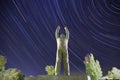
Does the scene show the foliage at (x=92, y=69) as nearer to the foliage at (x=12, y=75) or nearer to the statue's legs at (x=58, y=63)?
the statue's legs at (x=58, y=63)

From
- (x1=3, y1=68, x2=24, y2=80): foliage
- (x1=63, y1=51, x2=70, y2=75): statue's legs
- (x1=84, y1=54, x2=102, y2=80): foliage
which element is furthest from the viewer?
(x1=84, y1=54, x2=102, y2=80): foliage

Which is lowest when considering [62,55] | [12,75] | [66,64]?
[12,75]

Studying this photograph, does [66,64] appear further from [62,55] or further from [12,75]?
[12,75]

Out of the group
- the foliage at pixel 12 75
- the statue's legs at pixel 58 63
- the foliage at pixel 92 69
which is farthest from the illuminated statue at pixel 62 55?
the foliage at pixel 12 75

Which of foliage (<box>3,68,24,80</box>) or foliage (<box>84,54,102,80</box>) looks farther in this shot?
foliage (<box>84,54,102,80</box>)

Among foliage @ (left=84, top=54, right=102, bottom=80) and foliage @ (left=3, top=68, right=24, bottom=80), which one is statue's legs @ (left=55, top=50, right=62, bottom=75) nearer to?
foliage @ (left=84, top=54, right=102, bottom=80)

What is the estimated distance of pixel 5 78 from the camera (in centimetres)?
1013

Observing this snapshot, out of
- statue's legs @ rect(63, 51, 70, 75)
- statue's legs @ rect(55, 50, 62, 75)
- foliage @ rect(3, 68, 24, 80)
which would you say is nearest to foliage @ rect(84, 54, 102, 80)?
statue's legs @ rect(63, 51, 70, 75)

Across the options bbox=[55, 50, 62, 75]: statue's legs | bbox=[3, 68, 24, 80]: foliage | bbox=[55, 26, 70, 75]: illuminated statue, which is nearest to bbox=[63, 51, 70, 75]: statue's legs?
bbox=[55, 26, 70, 75]: illuminated statue

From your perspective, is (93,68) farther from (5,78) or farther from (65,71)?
(5,78)

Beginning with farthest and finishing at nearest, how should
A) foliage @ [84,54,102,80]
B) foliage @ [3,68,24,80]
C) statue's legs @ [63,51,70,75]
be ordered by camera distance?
foliage @ [84,54,102,80] < statue's legs @ [63,51,70,75] < foliage @ [3,68,24,80]

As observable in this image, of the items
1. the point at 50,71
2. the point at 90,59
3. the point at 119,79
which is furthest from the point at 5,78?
the point at 90,59

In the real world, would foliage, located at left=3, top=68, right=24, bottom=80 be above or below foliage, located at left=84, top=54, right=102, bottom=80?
below

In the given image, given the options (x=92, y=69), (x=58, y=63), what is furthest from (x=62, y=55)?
(x=92, y=69)
